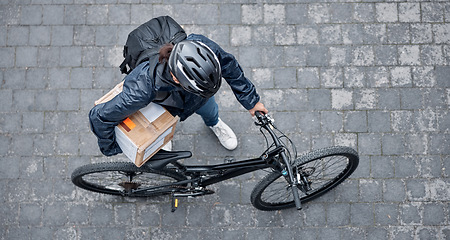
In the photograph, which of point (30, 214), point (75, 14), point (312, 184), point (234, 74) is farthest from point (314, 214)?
point (75, 14)

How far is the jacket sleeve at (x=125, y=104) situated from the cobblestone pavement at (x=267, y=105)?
197 centimetres

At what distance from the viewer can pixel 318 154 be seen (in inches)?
200

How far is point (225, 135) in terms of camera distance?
244 inches

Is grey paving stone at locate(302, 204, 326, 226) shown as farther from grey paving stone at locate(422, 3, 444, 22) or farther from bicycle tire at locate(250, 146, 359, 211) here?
grey paving stone at locate(422, 3, 444, 22)

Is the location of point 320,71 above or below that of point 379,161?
above

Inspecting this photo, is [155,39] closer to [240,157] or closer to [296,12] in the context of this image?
[240,157]

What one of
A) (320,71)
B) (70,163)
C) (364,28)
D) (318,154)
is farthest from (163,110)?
(364,28)

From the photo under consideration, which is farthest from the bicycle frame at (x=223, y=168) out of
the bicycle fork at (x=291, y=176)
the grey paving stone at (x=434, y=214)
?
the grey paving stone at (x=434, y=214)

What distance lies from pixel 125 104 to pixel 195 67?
0.70 meters

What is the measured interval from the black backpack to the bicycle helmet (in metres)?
0.49

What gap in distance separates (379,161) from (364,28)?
1.82m

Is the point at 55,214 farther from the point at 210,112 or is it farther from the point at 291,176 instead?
the point at 291,176

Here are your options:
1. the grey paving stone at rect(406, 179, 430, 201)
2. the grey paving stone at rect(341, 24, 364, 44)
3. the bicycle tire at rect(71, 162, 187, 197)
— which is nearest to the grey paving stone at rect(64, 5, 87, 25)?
the bicycle tire at rect(71, 162, 187, 197)

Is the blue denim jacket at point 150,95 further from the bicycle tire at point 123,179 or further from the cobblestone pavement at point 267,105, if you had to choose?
the cobblestone pavement at point 267,105
